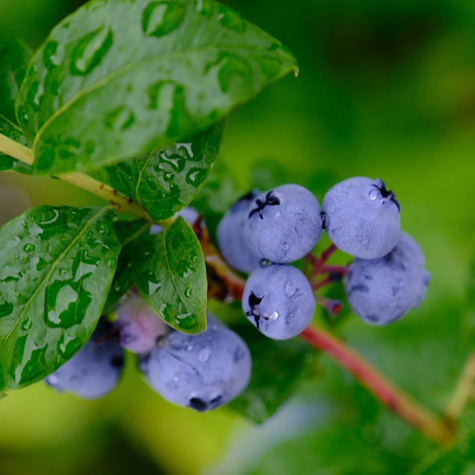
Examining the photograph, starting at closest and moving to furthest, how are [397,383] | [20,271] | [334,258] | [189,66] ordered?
[189,66], [20,271], [397,383], [334,258]

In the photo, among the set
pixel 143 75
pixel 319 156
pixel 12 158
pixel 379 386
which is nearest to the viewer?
pixel 143 75

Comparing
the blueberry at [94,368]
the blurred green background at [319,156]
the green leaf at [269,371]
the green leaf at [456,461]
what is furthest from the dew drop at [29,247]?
the blurred green background at [319,156]

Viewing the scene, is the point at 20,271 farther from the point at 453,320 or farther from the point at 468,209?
the point at 468,209

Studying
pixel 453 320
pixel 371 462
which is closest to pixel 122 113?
pixel 371 462

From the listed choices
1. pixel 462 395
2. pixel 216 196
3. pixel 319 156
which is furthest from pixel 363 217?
pixel 319 156

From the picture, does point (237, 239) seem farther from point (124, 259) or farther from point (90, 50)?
point (90, 50)

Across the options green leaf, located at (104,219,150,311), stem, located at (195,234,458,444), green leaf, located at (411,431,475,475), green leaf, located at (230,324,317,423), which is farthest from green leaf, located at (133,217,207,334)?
green leaf, located at (411,431,475,475)

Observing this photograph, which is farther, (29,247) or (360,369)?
(360,369)

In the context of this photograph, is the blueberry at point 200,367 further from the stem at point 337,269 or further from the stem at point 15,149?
the stem at point 15,149

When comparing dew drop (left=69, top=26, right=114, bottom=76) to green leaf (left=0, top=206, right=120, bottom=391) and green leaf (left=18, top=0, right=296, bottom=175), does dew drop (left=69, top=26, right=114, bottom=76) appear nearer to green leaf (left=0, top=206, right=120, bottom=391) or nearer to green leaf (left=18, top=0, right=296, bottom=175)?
green leaf (left=18, top=0, right=296, bottom=175)
